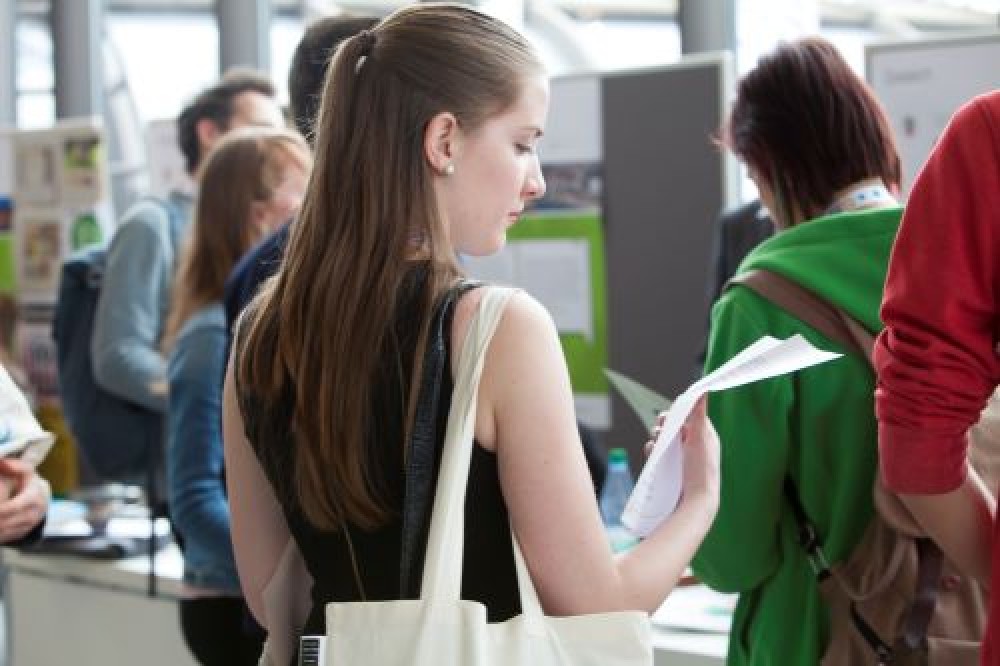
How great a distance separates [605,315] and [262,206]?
1.37 m

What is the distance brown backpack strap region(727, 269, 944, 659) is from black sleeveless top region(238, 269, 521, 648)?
0.64 metres

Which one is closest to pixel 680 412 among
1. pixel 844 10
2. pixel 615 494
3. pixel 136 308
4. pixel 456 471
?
pixel 456 471

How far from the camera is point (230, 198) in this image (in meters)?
2.84

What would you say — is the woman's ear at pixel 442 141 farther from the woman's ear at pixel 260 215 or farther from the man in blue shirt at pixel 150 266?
the man in blue shirt at pixel 150 266

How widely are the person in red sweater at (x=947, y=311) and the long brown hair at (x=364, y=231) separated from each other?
404 mm

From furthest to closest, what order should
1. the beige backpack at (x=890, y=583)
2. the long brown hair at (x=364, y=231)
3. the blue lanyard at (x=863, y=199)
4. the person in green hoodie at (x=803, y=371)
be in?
the blue lanyard at (x=863, y=199) → the person in green hoodie at (x=803, y=371) → the beige backpack at (x=890, y=583) → the long brown hair at (x=364, y=231)

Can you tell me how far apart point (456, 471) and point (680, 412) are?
0.26 meters

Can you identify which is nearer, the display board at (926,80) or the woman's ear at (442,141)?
the woman's ear at (442,141)

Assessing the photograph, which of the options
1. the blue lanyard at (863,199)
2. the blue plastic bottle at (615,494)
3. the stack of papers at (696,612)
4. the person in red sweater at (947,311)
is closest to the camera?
the person in red sweater at (947,311)

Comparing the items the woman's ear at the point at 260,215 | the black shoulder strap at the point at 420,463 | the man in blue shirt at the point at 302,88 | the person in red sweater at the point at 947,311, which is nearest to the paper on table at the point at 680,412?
the person in red sweater at the point at 947,311

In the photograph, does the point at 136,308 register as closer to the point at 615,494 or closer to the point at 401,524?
the point at 615,494

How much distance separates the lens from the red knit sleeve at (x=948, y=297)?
1.39 meters

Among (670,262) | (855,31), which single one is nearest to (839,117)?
(670,262)

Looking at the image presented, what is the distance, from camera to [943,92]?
352cm
